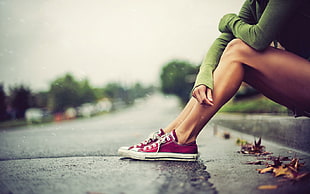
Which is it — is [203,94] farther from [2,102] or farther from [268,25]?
[2,102]

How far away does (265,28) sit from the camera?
1.37 metres

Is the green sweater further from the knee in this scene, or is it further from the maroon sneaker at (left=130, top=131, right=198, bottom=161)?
the maroon sneaker at (left=130, top=131, right=198, bottom=161)

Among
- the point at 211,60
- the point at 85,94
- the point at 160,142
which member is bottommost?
the point at 85,94

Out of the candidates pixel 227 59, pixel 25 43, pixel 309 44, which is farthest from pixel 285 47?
pixel 25 43

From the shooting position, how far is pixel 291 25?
144 centimetres

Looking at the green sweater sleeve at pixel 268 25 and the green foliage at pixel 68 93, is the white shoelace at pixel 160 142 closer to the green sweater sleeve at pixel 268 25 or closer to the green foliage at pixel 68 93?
the green sweater sleeve at pixel 268 25

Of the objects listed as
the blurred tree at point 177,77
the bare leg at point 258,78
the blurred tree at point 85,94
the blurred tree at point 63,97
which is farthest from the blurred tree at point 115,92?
the bare leg at point 258,78

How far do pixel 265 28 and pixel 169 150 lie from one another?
97 cm

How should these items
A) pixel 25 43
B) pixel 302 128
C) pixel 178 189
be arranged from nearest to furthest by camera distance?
pixel 178 189
pixel 302 128
pixel 25 43

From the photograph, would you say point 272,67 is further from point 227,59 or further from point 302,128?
point 302,128

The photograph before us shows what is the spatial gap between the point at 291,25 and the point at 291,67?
0.25 meters

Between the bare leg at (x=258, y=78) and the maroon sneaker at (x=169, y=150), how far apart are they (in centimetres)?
7

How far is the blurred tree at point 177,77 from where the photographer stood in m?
51.6

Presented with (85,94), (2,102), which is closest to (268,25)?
(2,102)
